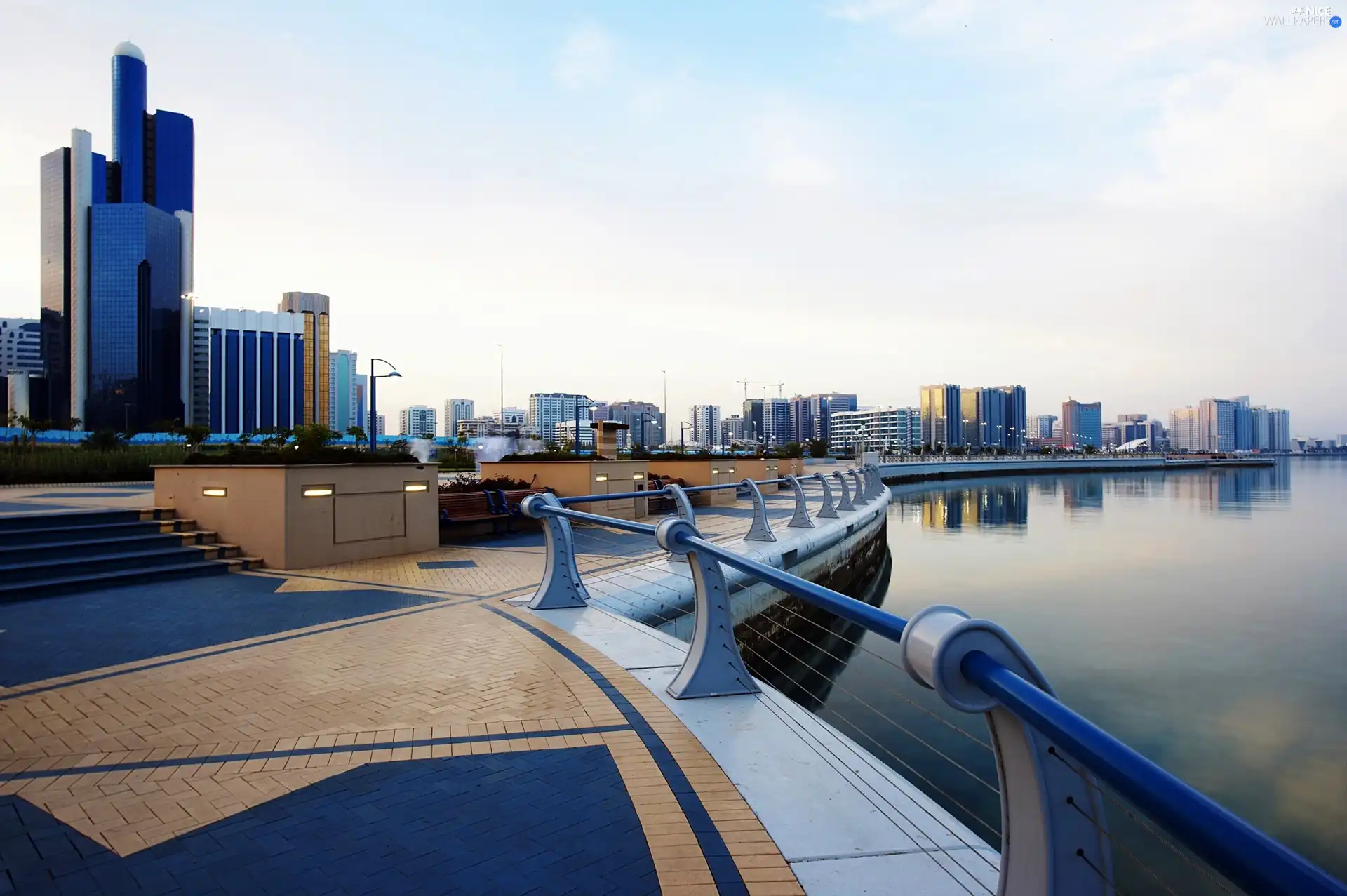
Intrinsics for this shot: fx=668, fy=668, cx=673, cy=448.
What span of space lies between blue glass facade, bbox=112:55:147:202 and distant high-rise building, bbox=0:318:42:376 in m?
34.6

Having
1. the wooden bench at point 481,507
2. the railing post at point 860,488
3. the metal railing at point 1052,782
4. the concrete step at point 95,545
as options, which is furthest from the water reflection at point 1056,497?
the metal railing at point 1052,782

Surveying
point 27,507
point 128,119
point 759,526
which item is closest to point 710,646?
point 759,526

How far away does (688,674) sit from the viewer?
5051 mm

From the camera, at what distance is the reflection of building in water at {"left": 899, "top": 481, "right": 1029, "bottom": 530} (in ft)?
110

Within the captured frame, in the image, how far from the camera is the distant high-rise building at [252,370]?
122938 mm

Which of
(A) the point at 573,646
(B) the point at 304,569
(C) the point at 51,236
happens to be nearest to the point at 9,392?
(C) the point at 51,236

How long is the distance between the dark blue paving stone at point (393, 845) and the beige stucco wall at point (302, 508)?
26.6 feet

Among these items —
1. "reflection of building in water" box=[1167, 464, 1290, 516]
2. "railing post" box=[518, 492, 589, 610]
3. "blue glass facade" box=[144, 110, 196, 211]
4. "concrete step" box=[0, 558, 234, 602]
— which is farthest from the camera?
"blue glass facade" box=[144, 110, 196, 211]

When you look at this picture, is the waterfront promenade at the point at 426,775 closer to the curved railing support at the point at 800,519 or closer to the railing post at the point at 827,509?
the curved railing support at the point at 800,519

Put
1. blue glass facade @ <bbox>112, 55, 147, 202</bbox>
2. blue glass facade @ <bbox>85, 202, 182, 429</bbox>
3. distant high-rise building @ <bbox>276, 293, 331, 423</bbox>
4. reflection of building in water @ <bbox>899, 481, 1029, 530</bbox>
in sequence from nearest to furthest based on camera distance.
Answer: reflection of building in water @ <bbox>899, 481, 1029, 530</bbox>, blue glass facade @ <bbox>85, 202, 182, 429</bbox>, blue glass facade @ <bbox>112, 55, 147, 202</bbox>, distant high-rise building @ <bbox>276, 293, 331, 423</bbox>

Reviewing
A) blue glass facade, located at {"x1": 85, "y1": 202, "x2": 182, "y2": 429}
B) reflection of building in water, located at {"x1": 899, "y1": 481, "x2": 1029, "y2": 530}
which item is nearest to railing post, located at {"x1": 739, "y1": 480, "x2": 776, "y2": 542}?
reflection of building in water, located at {"x1": 899, "y1": 481, "x2": 1029, "y2": 530}

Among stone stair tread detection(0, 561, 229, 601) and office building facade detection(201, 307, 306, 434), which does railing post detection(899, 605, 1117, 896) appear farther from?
office building facade detection(201, 307, 306, 434)

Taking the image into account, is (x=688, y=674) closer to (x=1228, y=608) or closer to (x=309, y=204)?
(x=1228, y=608)

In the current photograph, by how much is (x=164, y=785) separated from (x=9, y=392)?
13687 centimetres
